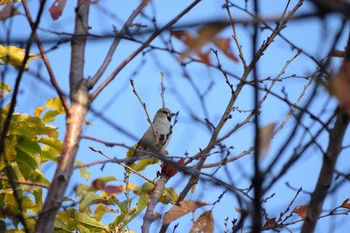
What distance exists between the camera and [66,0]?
7.00 ft

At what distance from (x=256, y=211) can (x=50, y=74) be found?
91 cm

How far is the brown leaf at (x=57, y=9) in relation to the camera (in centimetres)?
211

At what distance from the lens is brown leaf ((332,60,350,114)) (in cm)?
124

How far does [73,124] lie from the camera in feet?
5.98

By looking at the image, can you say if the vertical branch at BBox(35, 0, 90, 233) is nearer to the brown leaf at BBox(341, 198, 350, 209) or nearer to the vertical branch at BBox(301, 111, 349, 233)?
the vertical branch at BBox(301, 111, 349, 233)

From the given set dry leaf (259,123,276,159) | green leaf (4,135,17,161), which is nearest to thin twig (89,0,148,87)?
dry leaf (259,123,276,159)

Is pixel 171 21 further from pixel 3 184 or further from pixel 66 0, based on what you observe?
pixel 3 184

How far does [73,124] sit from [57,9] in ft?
1.80

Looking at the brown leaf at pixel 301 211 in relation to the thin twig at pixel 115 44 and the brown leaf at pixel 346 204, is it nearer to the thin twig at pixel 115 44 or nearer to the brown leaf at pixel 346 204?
the brown leaf at pixel 346 204

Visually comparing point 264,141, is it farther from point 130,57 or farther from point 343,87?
point 130,57

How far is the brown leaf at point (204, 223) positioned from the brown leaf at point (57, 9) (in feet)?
3.28

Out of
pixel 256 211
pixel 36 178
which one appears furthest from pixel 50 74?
pixel 36 178

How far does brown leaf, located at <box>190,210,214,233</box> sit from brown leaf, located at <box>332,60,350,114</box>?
1.14 m

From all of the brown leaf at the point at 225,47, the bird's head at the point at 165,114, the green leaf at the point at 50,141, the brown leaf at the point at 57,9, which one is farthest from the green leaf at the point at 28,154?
the bird's head at the point at 165,114
